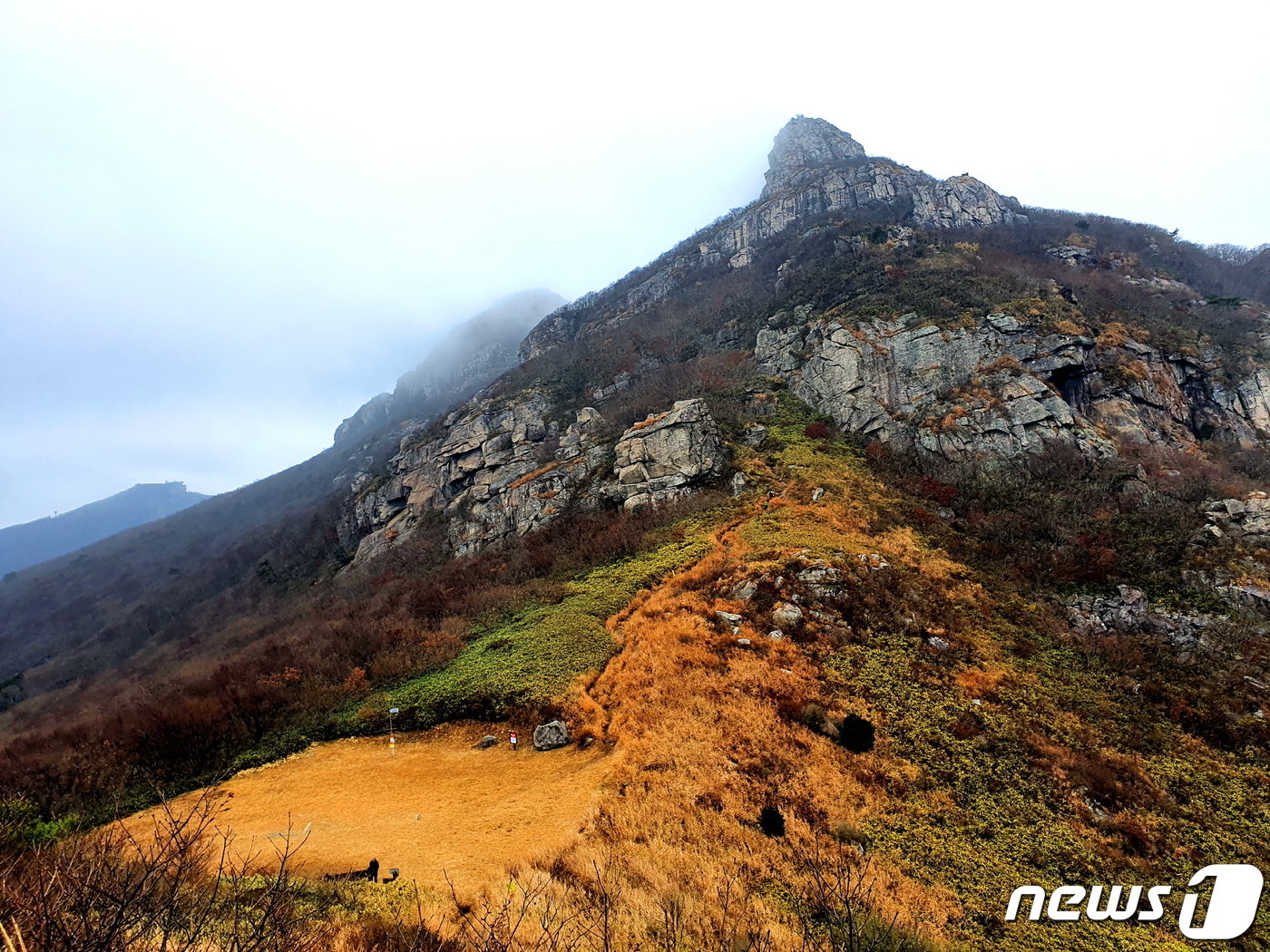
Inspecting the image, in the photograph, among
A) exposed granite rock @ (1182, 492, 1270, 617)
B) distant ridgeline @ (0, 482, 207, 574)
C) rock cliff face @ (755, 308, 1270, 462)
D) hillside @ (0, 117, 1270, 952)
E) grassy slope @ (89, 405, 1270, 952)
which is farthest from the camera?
distant ridgeline @ (0, 482, 207, 574)

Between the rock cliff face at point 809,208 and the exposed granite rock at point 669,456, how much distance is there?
46.1 metres

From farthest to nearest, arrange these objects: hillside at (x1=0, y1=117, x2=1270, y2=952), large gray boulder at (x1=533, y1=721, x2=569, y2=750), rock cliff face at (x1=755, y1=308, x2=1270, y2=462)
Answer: rock cliff face at (x1=755, y1=308, x2=1270, y2=462)
large gray boulder at (x1=533, y1=721, x2=569, y2=750)
hillside at (x1=0, y1=117, x2=1270, y2=952)

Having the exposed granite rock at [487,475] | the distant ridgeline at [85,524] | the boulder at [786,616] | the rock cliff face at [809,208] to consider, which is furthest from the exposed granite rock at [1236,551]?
the distant ridgeline at [85,524]

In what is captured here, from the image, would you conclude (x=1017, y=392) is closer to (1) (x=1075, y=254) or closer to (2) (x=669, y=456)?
(2) (x=669, y=456)

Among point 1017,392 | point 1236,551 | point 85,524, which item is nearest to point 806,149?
point 1017,392

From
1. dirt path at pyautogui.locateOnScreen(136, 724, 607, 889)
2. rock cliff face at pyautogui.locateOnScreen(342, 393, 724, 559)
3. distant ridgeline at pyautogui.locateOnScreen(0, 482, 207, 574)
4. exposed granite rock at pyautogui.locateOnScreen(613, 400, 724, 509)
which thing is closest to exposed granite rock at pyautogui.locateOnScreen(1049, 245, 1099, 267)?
exposed granite rock at pyautogui.locateOnScreen(613, 400, 724, 509)

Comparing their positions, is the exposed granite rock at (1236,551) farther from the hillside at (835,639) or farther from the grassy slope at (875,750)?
the grassy slope at (875,750)

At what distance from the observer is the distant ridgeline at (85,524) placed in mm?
142000

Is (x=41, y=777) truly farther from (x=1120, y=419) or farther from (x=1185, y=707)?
(x=1120, y=419)

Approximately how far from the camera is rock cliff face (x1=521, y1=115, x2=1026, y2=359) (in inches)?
2575

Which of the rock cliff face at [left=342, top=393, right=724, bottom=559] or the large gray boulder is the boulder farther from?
the rock cliff face at [left=342, top=393, right=724, bottom=559]

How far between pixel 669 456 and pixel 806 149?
89893 mm

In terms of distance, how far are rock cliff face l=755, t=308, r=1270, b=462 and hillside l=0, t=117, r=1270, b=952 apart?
0.71 ft

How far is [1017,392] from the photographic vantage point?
29.1m
